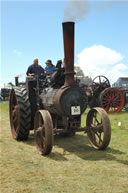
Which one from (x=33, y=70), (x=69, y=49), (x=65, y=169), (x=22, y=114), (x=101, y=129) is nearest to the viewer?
(x=65, y=169)

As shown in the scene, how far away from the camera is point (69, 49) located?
16.3 feet

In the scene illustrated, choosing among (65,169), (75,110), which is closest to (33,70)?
(75,110)

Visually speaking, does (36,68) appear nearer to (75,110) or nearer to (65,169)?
A: (75,110)

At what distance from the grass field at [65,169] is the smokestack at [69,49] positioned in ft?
5.14

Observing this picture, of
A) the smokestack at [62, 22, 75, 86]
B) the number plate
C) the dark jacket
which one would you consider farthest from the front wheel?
the dark jacket

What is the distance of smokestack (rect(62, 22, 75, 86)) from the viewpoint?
487 centimetres

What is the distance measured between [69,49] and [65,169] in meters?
2.35

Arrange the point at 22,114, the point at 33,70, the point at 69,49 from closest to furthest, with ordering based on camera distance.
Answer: the point at 69,49 < the point at 22,114 < the point at 33,70

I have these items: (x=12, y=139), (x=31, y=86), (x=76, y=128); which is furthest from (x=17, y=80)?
(x=76, y=128)

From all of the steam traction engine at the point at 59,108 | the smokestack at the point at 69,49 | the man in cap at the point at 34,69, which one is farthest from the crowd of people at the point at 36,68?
the smokestack at the point at 69,49

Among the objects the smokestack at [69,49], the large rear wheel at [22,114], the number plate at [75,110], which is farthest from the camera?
the large rear wheel at [22,114]

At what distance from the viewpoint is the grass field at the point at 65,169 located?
3.26m

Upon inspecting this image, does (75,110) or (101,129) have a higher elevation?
(75,110)

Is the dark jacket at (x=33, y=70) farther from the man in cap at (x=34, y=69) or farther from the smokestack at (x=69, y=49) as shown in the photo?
the smokestack at (x=69, y=49)
